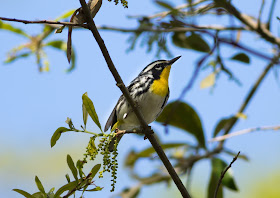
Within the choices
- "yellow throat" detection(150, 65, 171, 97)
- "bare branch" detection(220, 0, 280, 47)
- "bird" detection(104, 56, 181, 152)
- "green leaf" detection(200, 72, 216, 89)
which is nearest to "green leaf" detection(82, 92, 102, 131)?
"bird" detection(104, 56, 181, 152)

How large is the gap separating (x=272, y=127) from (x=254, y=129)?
0.15 m

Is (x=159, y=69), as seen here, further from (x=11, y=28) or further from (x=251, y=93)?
(x=11, y=28)

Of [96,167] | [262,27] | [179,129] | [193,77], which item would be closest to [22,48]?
[179,129]

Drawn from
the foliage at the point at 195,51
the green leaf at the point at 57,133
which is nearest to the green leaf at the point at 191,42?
the foliage at the point at 195,51

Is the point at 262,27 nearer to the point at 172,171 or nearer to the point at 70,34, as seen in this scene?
the point at 172,171

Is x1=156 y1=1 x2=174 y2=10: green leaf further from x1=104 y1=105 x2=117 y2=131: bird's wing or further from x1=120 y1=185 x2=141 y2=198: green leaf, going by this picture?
x1=120 y1=185 x2=141 y2=198: green leaf

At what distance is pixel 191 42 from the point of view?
3.38 metres

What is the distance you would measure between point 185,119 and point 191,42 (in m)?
0.57

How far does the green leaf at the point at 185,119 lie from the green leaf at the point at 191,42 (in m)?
0.46

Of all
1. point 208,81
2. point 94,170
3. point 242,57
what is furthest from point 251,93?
point 94,170

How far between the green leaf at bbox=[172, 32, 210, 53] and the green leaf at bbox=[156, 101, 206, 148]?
1.52ft

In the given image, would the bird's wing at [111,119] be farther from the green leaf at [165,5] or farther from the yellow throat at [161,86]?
the green leaf at [165,5]

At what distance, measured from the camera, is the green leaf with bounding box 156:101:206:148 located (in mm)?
3207

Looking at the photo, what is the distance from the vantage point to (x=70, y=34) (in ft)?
5.74
